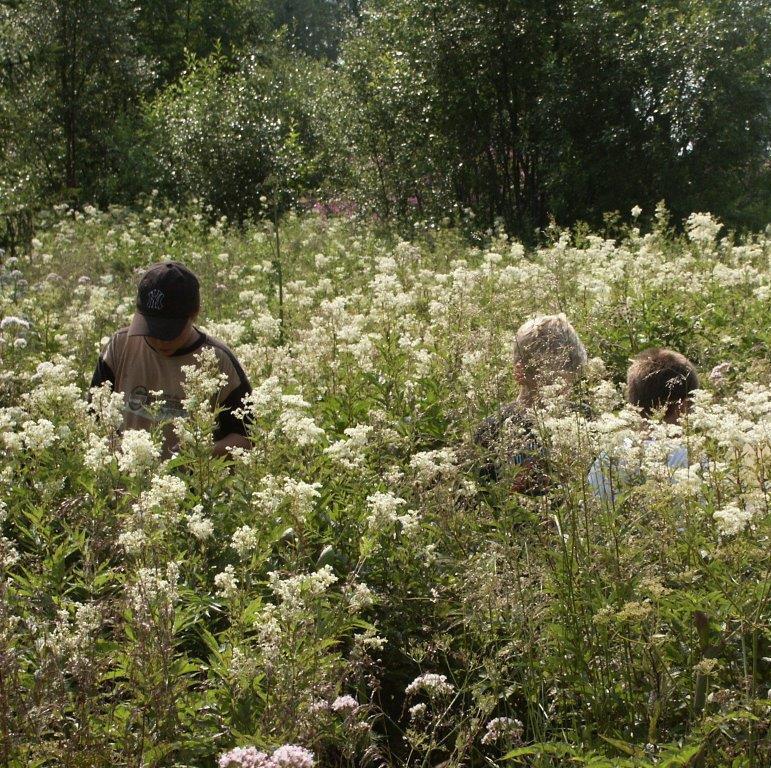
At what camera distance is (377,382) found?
5293 millimetres

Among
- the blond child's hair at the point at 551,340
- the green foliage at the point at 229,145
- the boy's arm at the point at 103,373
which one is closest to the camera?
the blond child's hair at the point at 551,340

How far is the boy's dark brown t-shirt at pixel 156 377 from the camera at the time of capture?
478 centimetres

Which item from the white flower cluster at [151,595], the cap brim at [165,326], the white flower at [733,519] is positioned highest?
the cap brim at [165,326]

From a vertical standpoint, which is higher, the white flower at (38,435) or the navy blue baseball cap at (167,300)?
the navy blue baseball cap at (167,300)

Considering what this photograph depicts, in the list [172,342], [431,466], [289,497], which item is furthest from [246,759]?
[172,342]

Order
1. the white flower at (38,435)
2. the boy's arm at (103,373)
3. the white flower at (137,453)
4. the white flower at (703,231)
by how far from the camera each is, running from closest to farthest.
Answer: the white flower at (137,453)
the white flower at (38,435)
the boy's arm at (103,373)
the white flower at (703,231)

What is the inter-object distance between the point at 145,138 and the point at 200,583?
1908 centimetres

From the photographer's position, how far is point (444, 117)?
17.6m

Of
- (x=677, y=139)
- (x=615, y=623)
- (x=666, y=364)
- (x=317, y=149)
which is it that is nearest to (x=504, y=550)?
(x=615, y=623)

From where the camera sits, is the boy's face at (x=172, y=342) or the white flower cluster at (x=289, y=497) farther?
the boy's face at (x=172, y=342)

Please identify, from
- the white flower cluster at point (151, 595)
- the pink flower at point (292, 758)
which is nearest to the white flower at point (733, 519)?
the pink flower at point (292, 758)

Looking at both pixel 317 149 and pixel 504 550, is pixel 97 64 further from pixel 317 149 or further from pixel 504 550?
pixel 504 550

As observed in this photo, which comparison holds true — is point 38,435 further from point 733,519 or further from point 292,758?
point 733,519

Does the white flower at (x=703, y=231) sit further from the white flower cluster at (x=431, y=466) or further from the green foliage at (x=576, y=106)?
the green foliage at (x=576, y=106)
